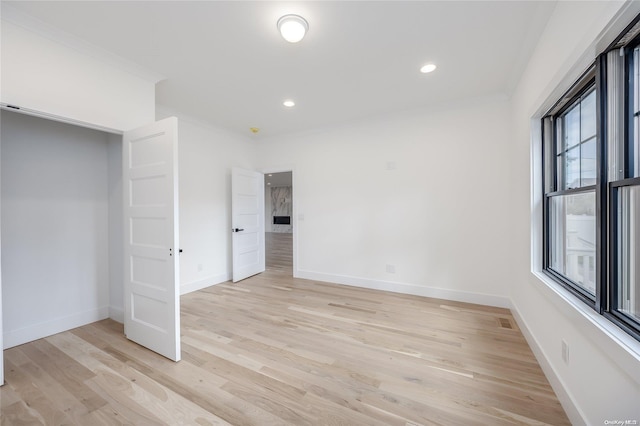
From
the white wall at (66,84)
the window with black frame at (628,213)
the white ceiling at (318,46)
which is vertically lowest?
the window with black frame at (628,213)

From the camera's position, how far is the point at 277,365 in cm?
204

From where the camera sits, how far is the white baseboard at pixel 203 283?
12.5 ft

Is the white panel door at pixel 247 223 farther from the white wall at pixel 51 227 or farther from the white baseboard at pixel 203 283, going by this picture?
the white wall at pixel 51 227

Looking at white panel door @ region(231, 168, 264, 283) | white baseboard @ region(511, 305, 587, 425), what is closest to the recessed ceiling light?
white baseboard @ region(511, 305, 587, 425)

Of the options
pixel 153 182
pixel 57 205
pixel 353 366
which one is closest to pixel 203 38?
pixel 153 182

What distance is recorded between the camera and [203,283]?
13.4 ft

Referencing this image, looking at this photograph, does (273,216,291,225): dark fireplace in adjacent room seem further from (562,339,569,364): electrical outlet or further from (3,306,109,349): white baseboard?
(562,339,569,364): electrical outlet

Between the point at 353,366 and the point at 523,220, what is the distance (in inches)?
88.9

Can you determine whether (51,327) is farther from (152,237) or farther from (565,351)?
(565,351)

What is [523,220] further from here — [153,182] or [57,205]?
[57,205]

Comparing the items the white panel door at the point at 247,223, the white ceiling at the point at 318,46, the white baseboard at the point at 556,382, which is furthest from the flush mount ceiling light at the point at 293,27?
the white baseboard at the point at 556,382

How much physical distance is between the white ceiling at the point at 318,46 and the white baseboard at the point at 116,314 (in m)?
2.67

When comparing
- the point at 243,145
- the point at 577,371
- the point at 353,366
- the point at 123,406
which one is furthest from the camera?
the point at 243,145

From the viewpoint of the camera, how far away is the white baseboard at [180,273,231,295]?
381 cm
